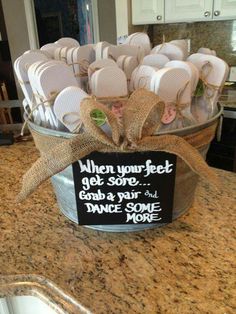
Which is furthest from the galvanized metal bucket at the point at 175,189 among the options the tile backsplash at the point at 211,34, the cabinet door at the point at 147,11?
the tile backsplash at the point at 211,34

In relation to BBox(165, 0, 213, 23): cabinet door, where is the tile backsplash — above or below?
below

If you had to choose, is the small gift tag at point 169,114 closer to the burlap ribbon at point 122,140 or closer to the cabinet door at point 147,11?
the burlap ribbon at point 122,140

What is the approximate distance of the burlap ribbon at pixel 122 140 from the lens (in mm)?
400

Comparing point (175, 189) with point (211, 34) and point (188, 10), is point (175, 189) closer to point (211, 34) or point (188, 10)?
point (188, 10)

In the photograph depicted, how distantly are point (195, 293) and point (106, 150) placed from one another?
0.25 meters

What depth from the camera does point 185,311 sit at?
414 mm

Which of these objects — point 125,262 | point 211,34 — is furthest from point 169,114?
point 211,34

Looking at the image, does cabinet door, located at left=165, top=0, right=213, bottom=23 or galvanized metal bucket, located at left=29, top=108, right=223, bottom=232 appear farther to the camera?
cabinet door, located at left=165, top=0, right=213, bottom=23

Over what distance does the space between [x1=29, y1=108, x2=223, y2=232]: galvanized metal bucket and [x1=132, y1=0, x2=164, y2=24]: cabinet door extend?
1.99 meters

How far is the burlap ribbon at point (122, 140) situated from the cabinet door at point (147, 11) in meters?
2.08

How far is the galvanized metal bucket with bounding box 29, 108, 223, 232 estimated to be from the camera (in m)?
0.47

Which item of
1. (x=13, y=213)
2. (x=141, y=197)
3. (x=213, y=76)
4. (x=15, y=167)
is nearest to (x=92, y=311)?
(x=141, y=197)

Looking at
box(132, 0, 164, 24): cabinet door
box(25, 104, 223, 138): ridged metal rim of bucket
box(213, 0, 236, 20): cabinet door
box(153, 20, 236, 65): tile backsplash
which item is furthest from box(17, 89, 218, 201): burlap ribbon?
box(153, 20, 236, 65): tile backsplash

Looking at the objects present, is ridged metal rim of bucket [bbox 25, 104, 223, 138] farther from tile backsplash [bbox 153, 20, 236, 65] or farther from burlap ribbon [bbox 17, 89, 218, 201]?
tile backsplash [bbox 153, 20, 236, 65]
